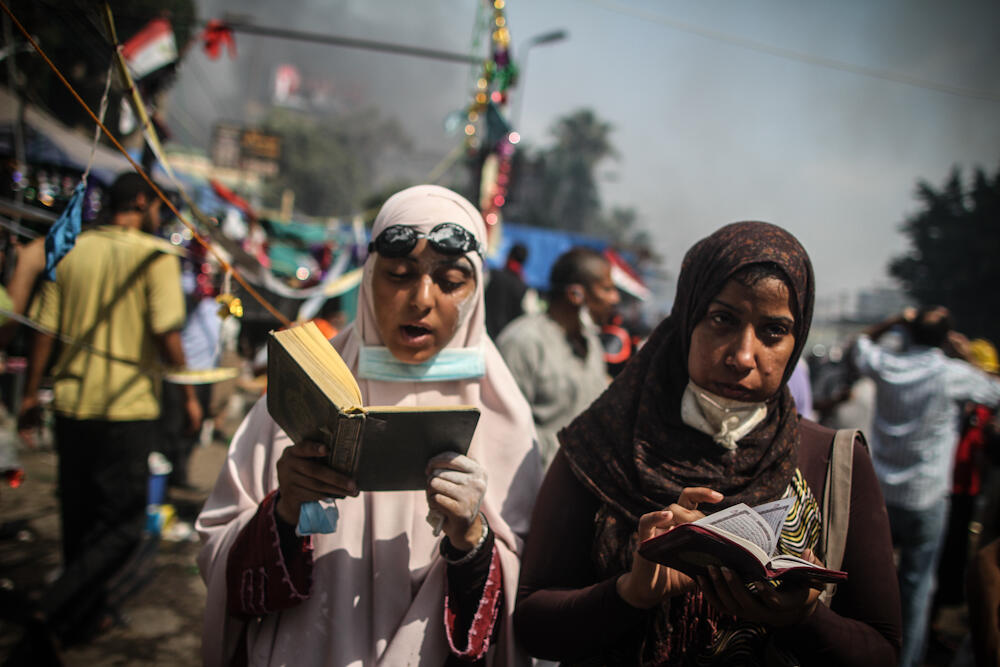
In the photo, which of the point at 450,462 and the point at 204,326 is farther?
the point at 204,326

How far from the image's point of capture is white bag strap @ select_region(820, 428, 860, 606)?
1343 millimetres

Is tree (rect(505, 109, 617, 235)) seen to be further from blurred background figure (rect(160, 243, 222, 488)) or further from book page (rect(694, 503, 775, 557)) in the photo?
book page (rect(694, 503, 775, 557))

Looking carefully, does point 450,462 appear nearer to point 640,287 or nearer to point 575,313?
point 575,313

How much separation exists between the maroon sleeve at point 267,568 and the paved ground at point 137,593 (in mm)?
2163

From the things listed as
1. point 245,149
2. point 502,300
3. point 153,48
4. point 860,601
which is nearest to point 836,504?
point 860,601

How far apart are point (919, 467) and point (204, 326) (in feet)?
17.2

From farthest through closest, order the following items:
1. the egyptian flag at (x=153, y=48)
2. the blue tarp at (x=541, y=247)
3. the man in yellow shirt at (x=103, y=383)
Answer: the blue tarp at (x=541, y=247)
the egyptian flag at (x=153, y=48)
the man in yellow shirt at (x=103, y=383)

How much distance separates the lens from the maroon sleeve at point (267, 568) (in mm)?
1420

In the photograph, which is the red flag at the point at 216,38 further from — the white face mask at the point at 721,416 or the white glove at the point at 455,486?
the white face mask at the point at 721,416

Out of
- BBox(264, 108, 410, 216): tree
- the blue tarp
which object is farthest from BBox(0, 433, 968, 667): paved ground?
BBox(264, 108, 410, 216): tree

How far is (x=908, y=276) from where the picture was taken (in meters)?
19.7

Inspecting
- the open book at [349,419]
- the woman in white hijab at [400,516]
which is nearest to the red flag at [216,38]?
the woman in white hijab at [400,516]

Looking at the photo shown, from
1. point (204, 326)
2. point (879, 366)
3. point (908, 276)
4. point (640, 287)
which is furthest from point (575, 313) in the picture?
point (908, 276)

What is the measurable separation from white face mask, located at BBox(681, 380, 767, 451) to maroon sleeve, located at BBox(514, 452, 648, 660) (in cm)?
32
